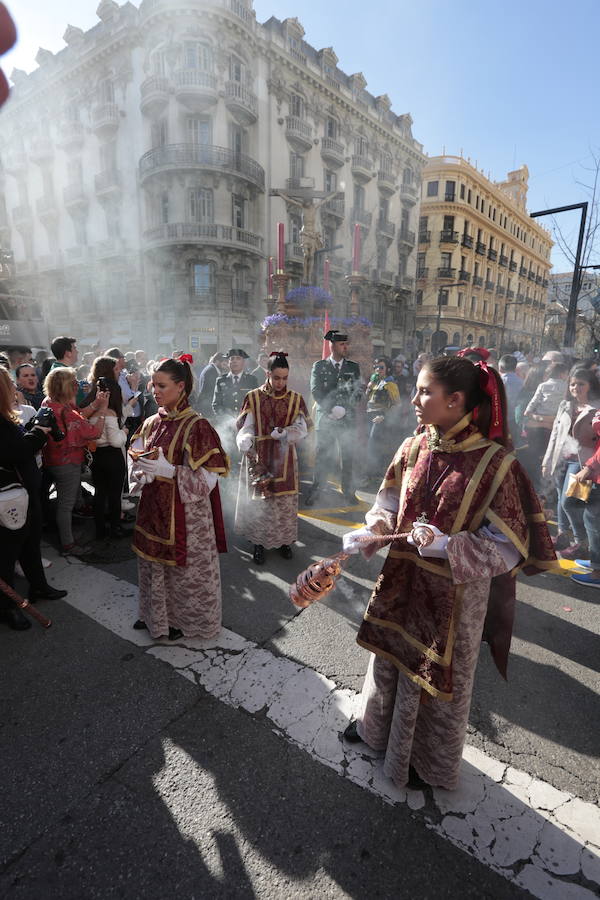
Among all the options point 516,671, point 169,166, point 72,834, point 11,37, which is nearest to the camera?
point 11,37

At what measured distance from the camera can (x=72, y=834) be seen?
1975 millimetres

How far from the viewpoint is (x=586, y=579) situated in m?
4.24

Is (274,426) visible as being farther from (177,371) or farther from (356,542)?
(356,542)

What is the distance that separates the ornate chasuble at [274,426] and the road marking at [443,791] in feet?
5.32

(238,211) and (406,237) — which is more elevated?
(406,237)

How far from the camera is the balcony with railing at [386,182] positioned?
3419cm

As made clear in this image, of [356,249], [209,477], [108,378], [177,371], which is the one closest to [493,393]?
[209,477]

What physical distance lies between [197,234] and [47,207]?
16530 millimetres

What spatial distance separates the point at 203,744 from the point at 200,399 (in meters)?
7.23

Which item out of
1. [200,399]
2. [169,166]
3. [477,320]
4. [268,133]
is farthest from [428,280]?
[200,399]

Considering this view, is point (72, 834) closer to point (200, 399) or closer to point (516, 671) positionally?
point (516, 671)

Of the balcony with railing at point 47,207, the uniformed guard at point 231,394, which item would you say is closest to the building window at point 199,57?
the balcony with railing at point 47,207

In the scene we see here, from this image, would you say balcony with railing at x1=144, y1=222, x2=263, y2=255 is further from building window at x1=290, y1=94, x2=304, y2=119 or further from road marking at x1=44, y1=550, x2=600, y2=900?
road marking at x1=44, y1=550, x2=600, y2=900

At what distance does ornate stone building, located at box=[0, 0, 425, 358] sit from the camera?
76.1 feet
